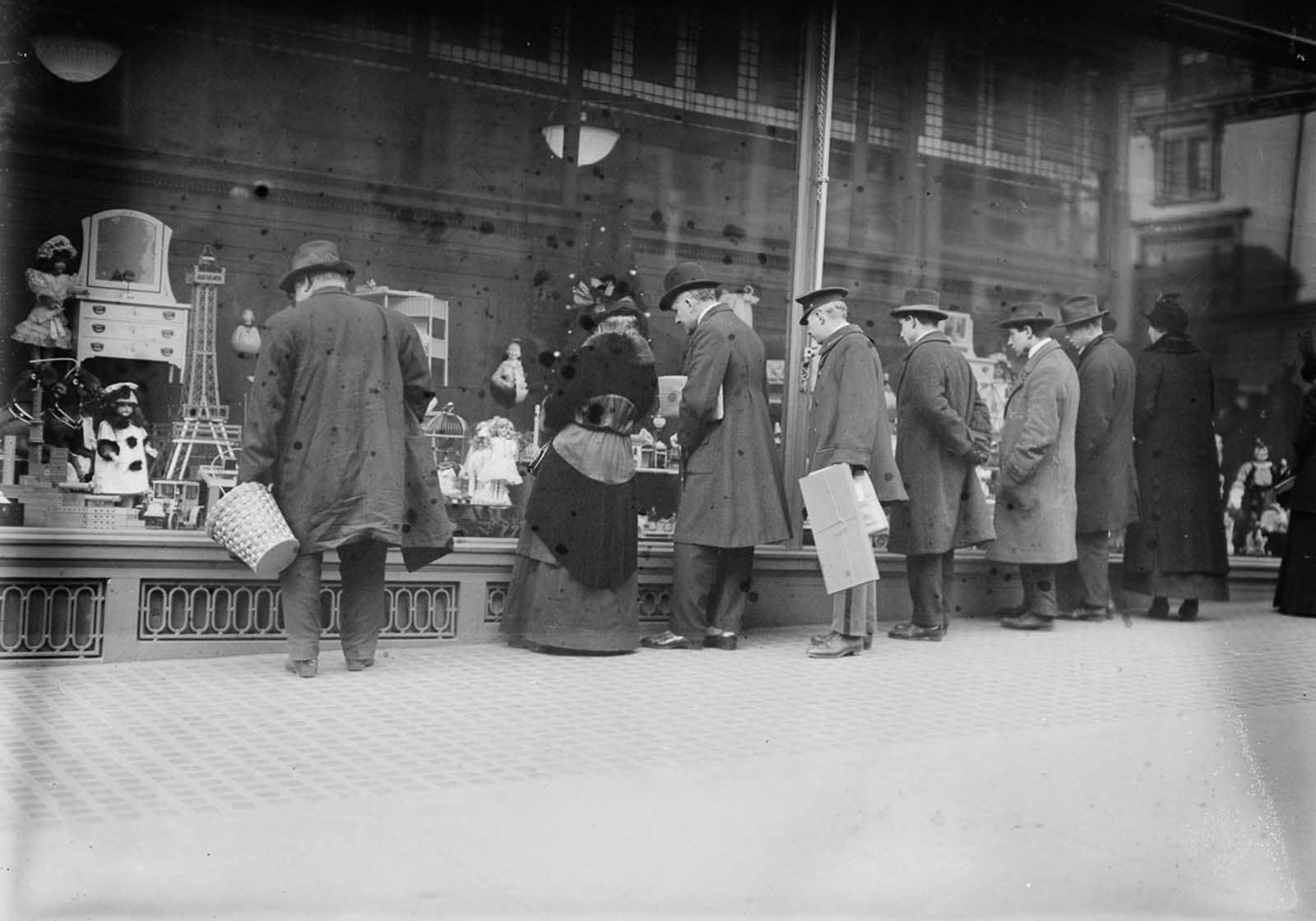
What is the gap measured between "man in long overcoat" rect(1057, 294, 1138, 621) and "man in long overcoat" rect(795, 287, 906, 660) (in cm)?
183

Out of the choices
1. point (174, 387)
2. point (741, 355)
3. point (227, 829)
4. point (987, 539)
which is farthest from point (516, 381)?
point (227, 829)

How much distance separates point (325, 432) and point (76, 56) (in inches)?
70.4

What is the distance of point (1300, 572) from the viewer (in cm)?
976

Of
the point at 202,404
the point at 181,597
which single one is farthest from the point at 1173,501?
the point at 181,597

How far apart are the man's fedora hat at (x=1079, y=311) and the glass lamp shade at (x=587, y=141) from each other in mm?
2878

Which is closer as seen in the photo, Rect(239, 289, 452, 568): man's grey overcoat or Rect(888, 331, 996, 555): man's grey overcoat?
Rect(239, 289, 452, 568): man's grey overcoat

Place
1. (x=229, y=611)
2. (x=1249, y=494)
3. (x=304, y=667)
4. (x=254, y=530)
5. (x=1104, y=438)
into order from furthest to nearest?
1. (x=1249, y=494)
2. (x=1104, y=438)
3. (x=229, y=611)
4. (x=304, y=667)
5. (x=254, y=530)

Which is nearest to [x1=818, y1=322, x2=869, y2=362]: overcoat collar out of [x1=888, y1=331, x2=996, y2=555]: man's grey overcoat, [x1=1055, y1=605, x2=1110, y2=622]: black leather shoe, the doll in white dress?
[x1=888, y1=331, x2=996, y2=555]: man's grey overcoat

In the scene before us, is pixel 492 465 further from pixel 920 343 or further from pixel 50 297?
pixel 920 343

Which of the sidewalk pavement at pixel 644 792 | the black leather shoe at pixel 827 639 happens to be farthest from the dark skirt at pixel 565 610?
the black leather shoe at pixel 827 639

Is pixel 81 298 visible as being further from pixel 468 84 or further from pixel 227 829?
pixel 227 829

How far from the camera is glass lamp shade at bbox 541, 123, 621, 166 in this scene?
713 centimetres

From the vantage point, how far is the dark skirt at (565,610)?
706 cm

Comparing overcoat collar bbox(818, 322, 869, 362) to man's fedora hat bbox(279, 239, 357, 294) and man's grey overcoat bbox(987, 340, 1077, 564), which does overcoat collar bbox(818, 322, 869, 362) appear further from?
man's fedora hat bbox(279, 239, 357, 294)
